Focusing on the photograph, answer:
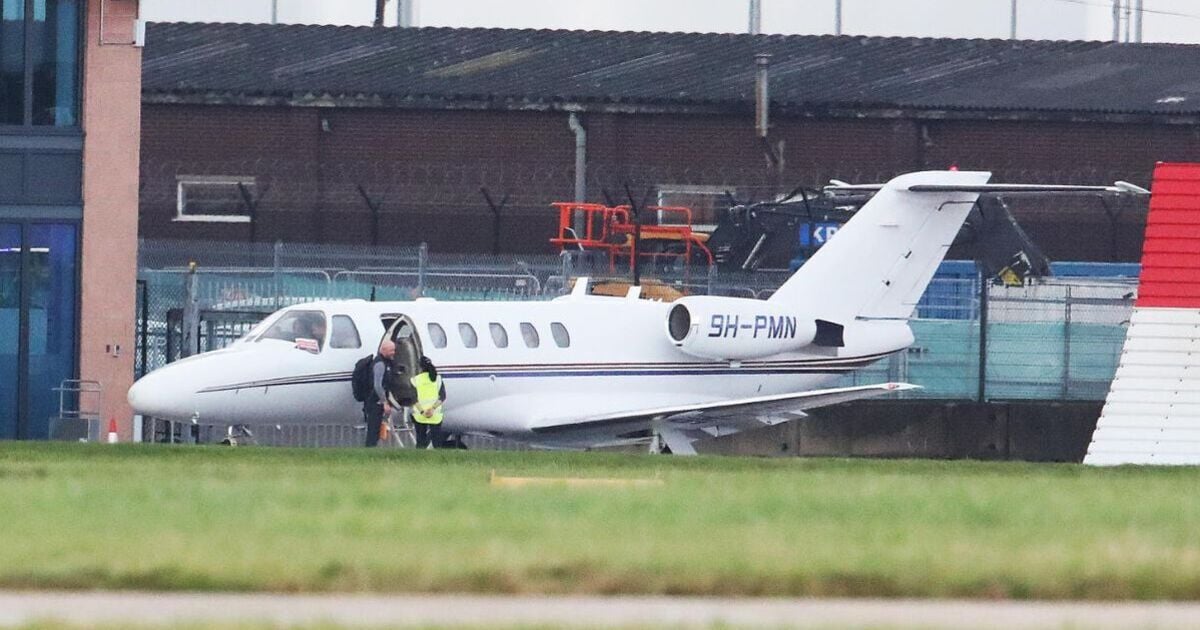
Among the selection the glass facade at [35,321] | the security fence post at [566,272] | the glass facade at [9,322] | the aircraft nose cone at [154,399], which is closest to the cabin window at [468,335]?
the aircraft nose cone at [154,399]

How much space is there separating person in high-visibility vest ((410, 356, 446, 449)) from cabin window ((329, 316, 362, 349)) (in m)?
0.95

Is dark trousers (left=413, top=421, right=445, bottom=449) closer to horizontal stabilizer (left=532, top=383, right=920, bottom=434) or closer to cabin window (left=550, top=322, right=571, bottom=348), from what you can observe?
horizontal stabilizer (left=532, top=383, right=920, bottom=434)

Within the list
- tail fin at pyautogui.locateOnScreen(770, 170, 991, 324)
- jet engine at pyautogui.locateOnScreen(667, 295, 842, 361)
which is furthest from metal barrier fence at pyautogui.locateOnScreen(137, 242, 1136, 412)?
jet engine at pyautogui.locateOnScreen(667, 295, 842, 361)

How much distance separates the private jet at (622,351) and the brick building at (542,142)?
17.0 m

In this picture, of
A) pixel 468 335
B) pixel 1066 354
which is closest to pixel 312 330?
pixel 468 335

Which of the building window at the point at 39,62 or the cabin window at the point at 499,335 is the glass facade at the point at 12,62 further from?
the cabin window at the point at 499,335

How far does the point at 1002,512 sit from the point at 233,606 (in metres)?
4.97

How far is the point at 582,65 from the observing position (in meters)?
49.2

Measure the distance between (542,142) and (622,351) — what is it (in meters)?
19.5

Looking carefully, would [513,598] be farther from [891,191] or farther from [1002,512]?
[891,191]

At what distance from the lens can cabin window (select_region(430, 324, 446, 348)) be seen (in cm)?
2617

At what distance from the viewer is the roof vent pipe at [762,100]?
4622cm

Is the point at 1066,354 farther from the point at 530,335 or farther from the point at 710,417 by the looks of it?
the point at 530,335

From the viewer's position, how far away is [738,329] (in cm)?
2762
